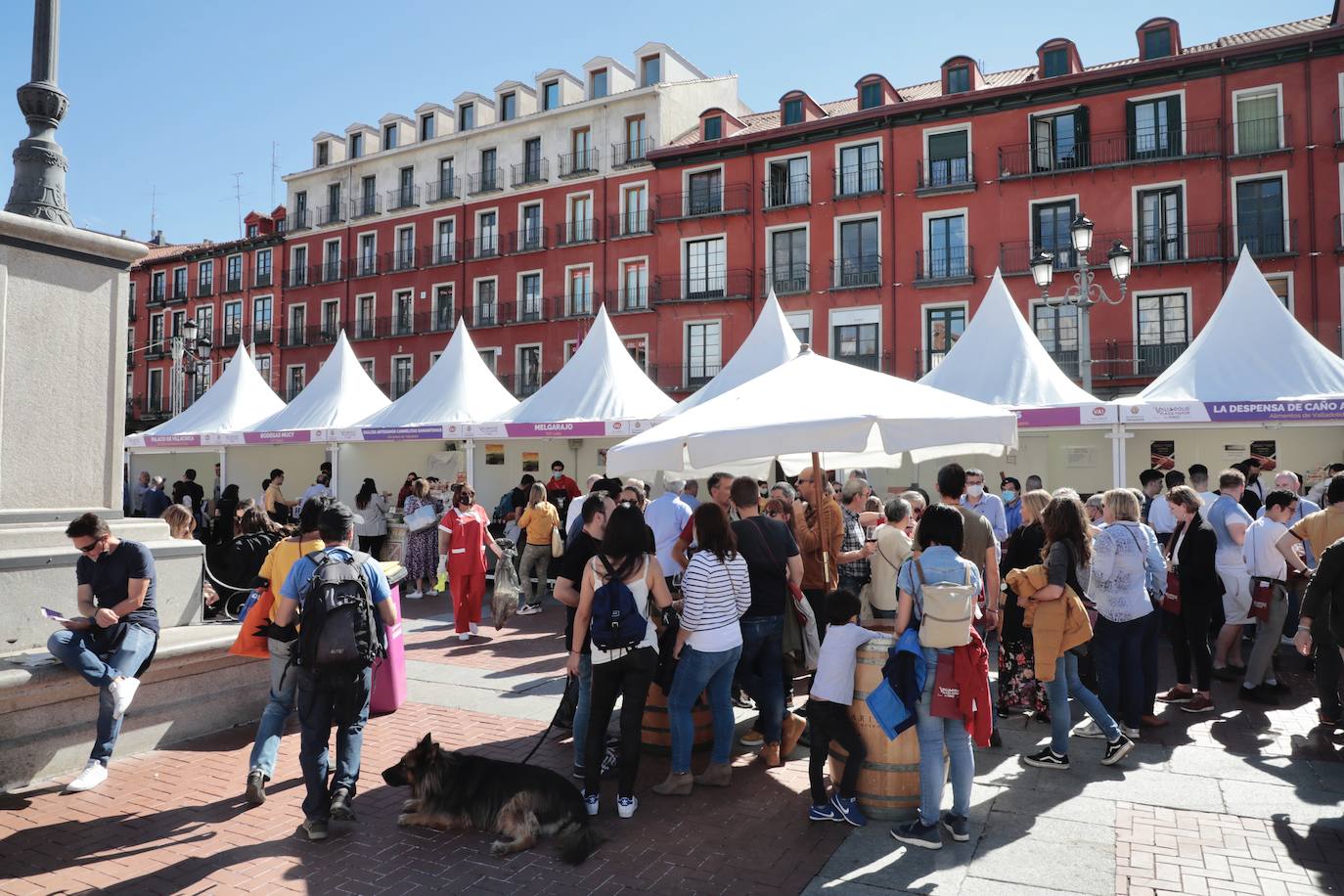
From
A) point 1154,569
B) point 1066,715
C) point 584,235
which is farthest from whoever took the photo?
point 584,235

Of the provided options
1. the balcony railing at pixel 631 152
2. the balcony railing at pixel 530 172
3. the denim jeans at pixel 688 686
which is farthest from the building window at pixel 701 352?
the denim jeans at pixel 688 686

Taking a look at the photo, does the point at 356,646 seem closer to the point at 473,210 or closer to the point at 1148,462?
the point at 1148,462

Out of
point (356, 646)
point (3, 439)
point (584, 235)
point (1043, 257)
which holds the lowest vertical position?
point (356, 646)

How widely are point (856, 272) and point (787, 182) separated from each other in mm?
4205

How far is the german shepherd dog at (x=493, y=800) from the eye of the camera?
4.29 meters

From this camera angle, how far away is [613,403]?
53.3 ft

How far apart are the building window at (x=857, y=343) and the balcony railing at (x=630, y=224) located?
8774mm

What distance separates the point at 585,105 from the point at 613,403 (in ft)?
73.7

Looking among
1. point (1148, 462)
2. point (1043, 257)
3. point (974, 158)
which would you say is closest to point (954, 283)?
point (974, 158)

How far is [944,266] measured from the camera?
27.5 metres

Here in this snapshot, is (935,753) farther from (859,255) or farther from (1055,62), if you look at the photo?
(1055,62)

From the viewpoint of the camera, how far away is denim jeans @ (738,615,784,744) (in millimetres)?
5430

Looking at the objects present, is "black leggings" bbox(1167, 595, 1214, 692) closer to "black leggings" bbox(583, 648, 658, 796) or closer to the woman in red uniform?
"black leggings" bbox(583, 648, 658, 796)

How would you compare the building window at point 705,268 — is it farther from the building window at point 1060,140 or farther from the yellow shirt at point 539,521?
the yellow shirt at point 539,521
